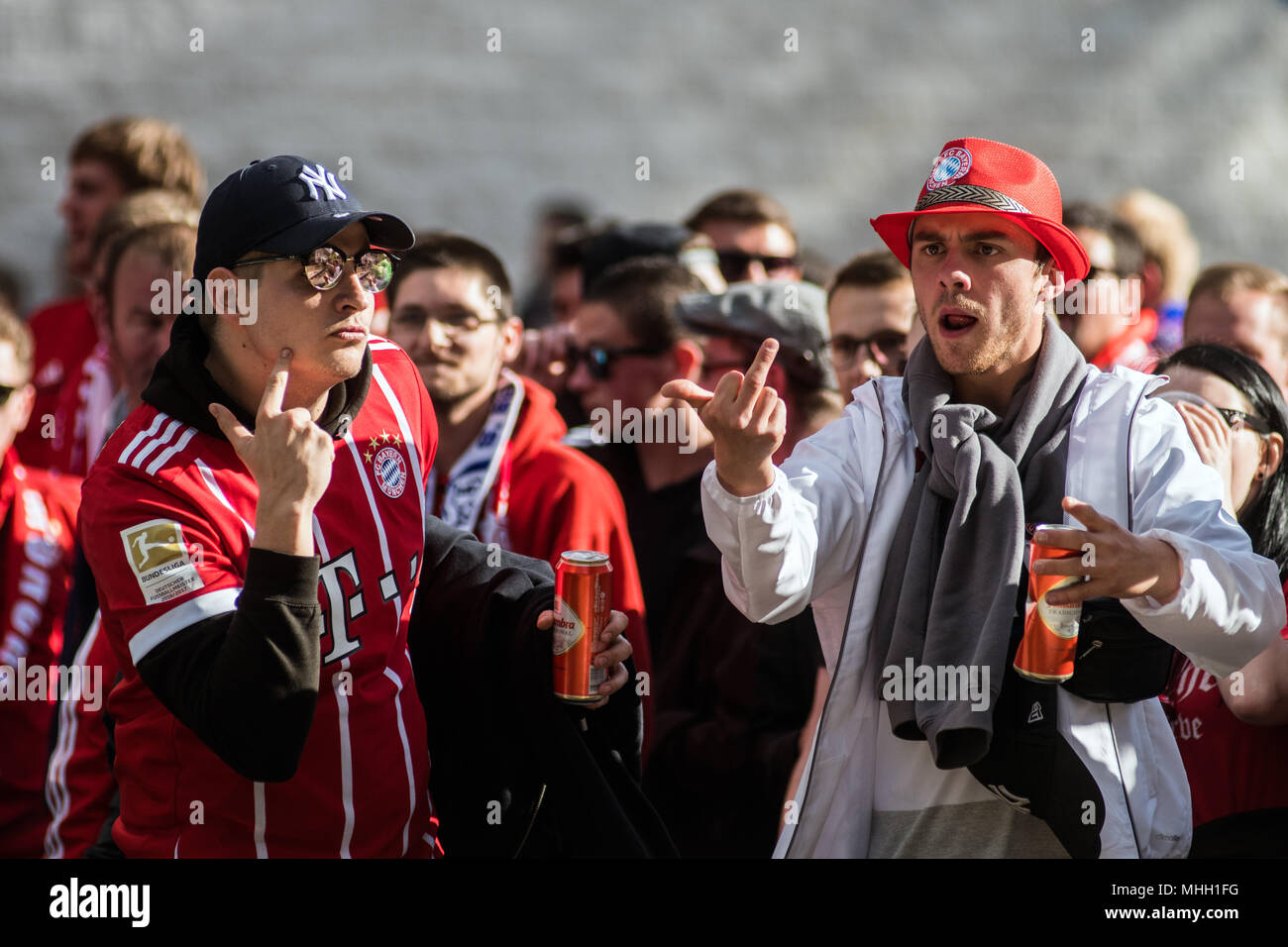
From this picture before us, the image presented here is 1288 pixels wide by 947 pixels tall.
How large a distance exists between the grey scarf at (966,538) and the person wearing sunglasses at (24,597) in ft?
7.77

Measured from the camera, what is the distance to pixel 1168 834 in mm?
2619

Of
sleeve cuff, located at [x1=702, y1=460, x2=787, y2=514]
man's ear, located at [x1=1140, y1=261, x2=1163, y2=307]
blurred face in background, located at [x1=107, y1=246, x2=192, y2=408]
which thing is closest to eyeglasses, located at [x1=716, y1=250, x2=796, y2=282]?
man's ear, located at [x1=1140, y1=261, x2=1163, y2=307]

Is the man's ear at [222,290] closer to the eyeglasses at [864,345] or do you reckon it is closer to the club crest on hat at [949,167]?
the club crest on hat at [949,167]

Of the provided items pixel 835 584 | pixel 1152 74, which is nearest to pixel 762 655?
pixel 835 584

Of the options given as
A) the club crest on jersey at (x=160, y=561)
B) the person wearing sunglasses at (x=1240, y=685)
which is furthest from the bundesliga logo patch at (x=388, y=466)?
the person wearing sunglasses at (x=1240, y=685)

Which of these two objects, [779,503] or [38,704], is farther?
[38,704]

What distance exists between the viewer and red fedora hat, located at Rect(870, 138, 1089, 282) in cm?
278

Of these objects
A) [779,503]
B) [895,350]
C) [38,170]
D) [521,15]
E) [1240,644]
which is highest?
[521,15]

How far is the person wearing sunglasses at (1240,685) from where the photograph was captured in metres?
3.02

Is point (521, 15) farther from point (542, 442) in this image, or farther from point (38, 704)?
point (38, 704)

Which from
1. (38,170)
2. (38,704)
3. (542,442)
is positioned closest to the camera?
(38,704)

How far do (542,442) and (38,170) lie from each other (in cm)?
713

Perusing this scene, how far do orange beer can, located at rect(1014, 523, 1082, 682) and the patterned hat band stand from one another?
668 mm

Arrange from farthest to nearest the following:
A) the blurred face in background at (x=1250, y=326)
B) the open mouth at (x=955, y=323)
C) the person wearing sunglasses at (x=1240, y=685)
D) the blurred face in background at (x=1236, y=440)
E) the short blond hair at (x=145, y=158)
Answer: the short blond hair at (x=145, y=158)
the blurred face in background at (x=1250, y=326)
the blurred face in background at (x=1236, y=440)
the person wearing sunglasses at (x=1240, y=685)
the open mouth at (x=955, y=323)
